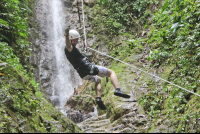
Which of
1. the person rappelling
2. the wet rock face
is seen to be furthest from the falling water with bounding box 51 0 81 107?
the person rappelling

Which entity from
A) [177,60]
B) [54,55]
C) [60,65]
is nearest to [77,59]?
[177,60]

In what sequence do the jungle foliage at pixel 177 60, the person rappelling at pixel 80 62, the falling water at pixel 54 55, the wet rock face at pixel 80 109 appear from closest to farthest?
the jungle foliage at pixel 177 60 → the person rappelling at pixel 80 62 → the wet rock face at pixel 80 109 → the falling water at pixel 54 55

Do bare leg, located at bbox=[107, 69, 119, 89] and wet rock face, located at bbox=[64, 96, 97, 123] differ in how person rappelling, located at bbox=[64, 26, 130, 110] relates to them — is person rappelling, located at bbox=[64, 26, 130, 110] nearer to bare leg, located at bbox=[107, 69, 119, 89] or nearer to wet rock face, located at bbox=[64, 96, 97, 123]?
bare leg, located at bbox=[107, 69, 119, 89]

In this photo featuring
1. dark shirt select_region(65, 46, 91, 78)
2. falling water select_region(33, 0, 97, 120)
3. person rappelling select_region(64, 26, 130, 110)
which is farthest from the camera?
falling water select_region(33, 0, 97, 120)

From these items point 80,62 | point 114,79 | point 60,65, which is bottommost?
point 60,65

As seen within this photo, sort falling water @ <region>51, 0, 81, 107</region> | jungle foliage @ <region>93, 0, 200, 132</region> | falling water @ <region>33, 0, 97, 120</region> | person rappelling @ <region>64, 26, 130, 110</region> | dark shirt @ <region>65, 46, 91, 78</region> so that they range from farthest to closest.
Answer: falling water @ <region>51, 0, 81, 107</region>
falling water @ <region>33, 0, 97, 120</region>
dark shirt @ <region>65, 46, 91, 78</region>
person rappelling @ <region>64, 26, 130, 110</region>
jungle foliage @ <region>93, 0, 200, 132</region>

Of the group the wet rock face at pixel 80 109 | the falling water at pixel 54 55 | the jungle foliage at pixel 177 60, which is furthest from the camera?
the falling water at pixel 54 55

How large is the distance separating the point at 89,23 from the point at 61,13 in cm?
363

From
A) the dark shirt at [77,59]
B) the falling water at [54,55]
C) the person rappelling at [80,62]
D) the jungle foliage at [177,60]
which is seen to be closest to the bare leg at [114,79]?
the person rappelling at [80,62]

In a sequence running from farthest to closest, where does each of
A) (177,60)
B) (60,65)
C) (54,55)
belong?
(54,55) < (60,65) < (177,60)

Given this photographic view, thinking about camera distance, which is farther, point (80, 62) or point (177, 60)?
point (177, 60)

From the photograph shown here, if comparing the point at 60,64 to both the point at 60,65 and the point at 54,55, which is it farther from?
the point at 54,55

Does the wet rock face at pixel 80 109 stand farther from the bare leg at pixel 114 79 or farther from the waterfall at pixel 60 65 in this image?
the bare leg at pixel 114 79

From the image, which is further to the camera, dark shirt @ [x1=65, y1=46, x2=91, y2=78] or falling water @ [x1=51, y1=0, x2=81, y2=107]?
falling water @ [x1=51, y1=0, x2=81, y2=107]
